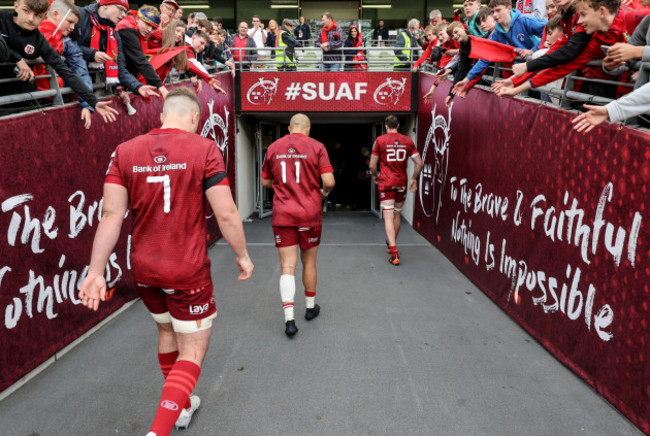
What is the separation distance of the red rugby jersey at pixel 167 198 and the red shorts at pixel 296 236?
1977mm

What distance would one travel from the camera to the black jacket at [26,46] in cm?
406

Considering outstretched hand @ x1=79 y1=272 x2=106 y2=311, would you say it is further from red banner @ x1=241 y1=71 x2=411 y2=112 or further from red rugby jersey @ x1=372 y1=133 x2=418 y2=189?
red banner @ x1=241 y1=71 x2=411 y2=112

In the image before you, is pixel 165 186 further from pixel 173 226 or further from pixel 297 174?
pixel 297 174

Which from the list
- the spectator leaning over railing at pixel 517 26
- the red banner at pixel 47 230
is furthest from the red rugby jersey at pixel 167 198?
the spectator leaning over railing at pixel 517 26

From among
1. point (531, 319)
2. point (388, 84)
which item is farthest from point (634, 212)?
point (388, 84)

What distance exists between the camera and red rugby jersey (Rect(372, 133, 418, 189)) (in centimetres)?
749

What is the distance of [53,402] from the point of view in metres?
3.66

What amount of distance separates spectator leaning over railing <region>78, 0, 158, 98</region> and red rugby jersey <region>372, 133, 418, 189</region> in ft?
11.3

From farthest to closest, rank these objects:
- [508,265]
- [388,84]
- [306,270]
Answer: [388,84]
[508,265]
[306,270]

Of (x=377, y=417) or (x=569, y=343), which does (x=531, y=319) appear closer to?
(x=569, y=343)

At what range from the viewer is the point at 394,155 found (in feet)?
24.6

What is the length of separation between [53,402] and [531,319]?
4201 mm

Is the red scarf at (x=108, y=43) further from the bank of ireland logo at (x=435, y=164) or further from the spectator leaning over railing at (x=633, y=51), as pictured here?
the bank of ireland logo at (x=435, y=164)

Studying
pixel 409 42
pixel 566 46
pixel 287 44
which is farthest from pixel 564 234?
pixel 287 44
